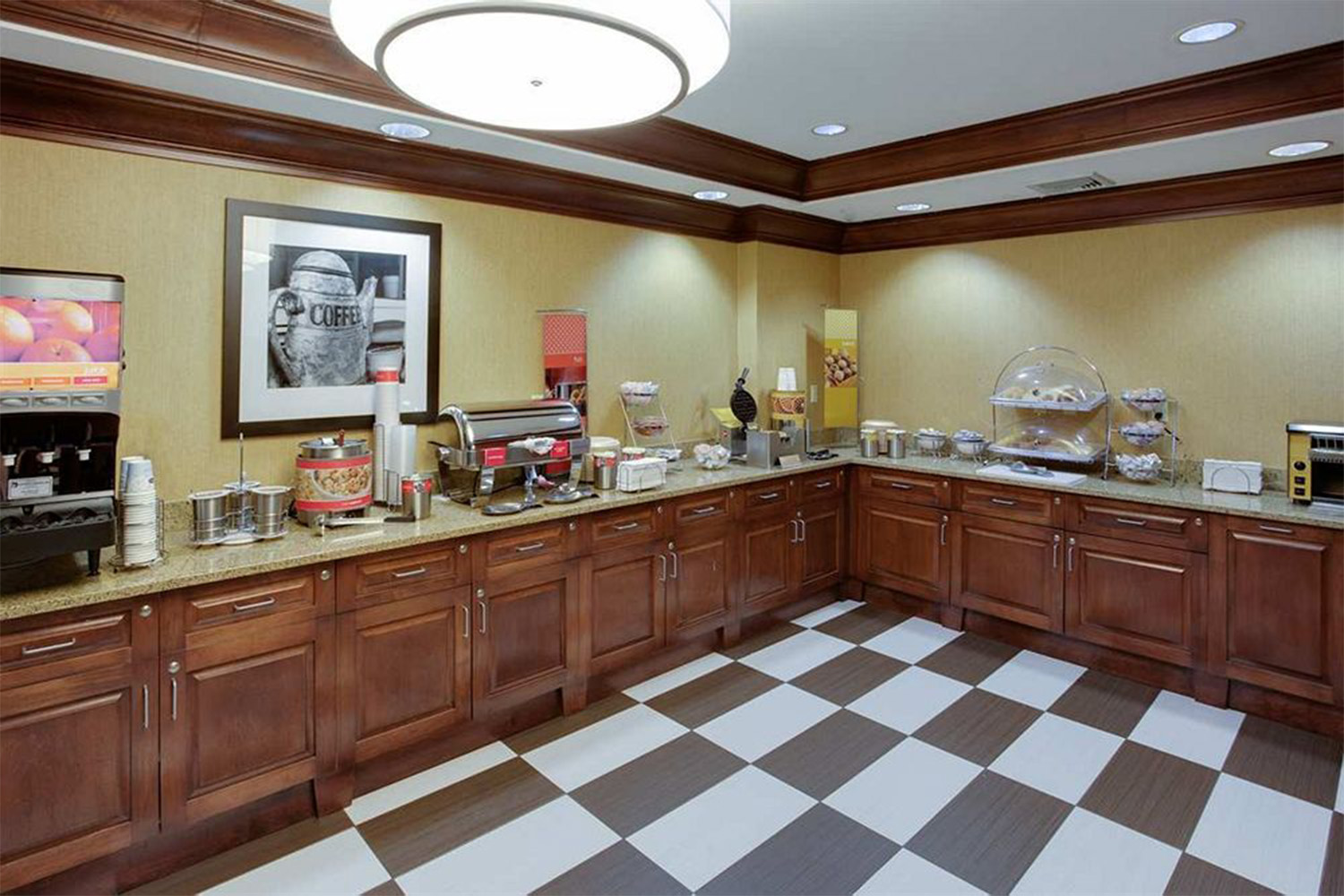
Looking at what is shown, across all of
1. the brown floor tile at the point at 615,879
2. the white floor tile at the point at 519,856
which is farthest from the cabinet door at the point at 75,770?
the brown floor tile at the point at 615,879

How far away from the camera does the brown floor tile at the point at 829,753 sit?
270 cm

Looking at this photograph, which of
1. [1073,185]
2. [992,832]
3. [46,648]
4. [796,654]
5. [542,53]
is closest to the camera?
[542,53]

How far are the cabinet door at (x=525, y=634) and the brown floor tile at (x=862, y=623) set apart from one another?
5.50ft

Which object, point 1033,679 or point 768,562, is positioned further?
point 768,562

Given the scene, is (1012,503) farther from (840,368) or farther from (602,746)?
(602,746)

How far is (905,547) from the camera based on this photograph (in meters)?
4.38

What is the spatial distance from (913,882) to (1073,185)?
3325 millimetres

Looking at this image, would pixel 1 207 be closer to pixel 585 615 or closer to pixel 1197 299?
pixel 585 615

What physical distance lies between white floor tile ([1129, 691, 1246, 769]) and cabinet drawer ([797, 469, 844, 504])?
190 cm

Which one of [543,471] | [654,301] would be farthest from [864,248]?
[543,471]

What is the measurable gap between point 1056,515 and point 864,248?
2316mm

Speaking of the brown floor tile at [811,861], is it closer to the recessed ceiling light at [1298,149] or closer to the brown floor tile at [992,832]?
the brown floor tile at [992,832]

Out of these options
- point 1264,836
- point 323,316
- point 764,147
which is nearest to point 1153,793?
point 1264,836

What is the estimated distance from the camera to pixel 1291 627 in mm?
3064
